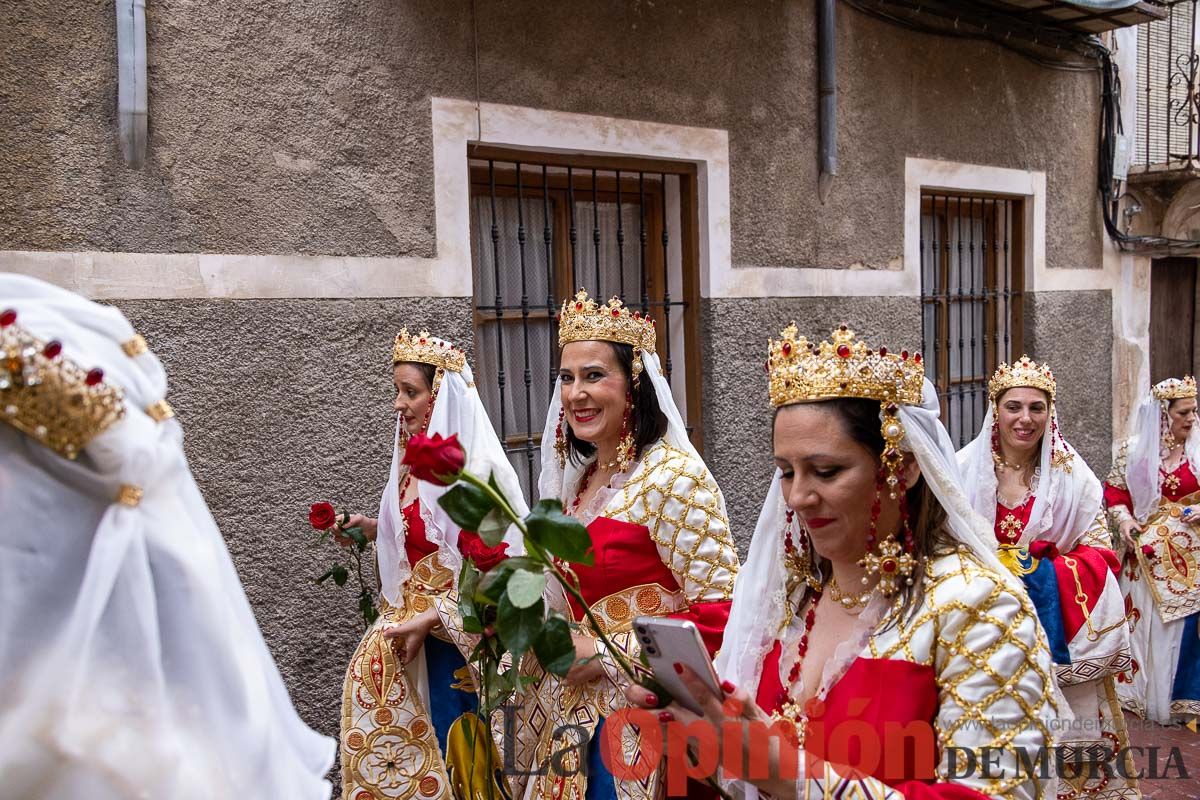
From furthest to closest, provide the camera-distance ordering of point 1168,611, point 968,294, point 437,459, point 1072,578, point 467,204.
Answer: point 968,294
point 1168,611
point 467,204
point 1072,578
point 437,459

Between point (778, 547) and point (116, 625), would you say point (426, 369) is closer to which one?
point (778, 547)

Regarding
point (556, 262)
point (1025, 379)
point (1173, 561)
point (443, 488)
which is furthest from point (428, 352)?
point (1173, 561)

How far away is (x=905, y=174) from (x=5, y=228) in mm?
5600

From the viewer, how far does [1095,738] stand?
14.2 feet

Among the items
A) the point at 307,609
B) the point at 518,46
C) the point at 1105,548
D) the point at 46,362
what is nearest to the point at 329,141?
the point at 518,46

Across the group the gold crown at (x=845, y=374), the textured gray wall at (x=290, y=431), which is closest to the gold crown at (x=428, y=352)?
the textured gray wall at (x=290, y=431)

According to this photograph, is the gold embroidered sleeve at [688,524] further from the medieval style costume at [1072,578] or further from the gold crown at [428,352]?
the medieval style costume at [1072,578]

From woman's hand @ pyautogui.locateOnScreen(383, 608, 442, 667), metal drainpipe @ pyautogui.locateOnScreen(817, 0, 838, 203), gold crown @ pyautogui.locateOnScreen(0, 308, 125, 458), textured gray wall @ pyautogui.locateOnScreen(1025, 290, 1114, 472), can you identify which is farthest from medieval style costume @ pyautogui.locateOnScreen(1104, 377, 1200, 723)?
gold crown @ pyautogui.locateOnScreen(0, 308, 125, 458)

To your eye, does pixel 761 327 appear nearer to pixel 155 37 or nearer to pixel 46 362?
pixel 155 37

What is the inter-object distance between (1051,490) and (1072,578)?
43 cm

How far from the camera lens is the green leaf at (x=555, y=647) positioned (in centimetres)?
194

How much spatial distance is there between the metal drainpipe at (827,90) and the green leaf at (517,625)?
200 inches

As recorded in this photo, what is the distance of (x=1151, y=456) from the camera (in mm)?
6320

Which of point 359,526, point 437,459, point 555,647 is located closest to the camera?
point 437,459
